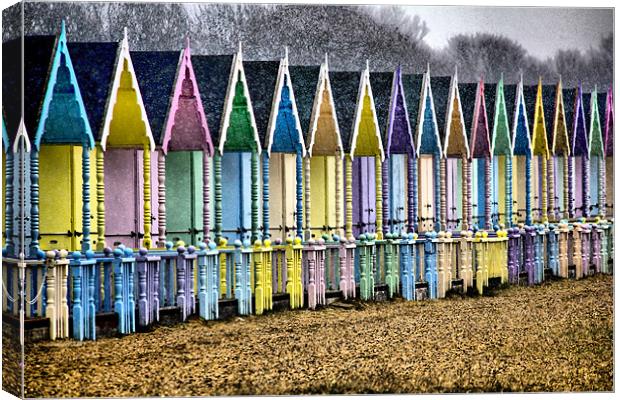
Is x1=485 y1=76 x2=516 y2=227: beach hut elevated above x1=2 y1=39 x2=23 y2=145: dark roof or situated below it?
below

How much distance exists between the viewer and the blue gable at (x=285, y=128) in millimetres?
14484

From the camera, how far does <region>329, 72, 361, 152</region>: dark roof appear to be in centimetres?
1462

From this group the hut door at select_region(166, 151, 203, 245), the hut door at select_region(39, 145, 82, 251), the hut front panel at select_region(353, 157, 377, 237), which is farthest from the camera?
the hut front panel at select_region(353, 157, 377, 237)

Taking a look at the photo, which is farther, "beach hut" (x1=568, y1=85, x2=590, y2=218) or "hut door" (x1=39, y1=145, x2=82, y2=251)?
"beach hut" (x1=568, y1=85, x2=590, y2=218)

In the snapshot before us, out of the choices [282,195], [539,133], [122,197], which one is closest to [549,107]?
[539,133]

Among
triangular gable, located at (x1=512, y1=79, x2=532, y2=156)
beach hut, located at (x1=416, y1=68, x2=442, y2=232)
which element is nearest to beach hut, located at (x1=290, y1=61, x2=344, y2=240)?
beach hut, located at (x1=416, y1=68, x2=442, y2=232)

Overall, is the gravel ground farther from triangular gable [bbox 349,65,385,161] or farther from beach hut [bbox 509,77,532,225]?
triangular gable [bbox 349,65,385,161]

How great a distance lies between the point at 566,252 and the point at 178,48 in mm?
5115

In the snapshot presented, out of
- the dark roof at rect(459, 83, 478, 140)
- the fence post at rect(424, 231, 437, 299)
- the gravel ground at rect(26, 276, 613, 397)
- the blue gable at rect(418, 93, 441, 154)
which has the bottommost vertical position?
the gravel ground at rect(26, 276, 613, 397)

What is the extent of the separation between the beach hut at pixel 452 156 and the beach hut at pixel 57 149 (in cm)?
387

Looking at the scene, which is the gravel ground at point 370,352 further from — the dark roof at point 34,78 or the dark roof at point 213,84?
the dark roof at point 34,78

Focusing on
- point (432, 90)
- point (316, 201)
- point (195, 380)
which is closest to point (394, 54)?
point (432, 90)

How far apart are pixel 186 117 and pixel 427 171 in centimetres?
280

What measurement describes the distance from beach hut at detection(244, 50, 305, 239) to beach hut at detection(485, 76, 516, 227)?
2265mm
